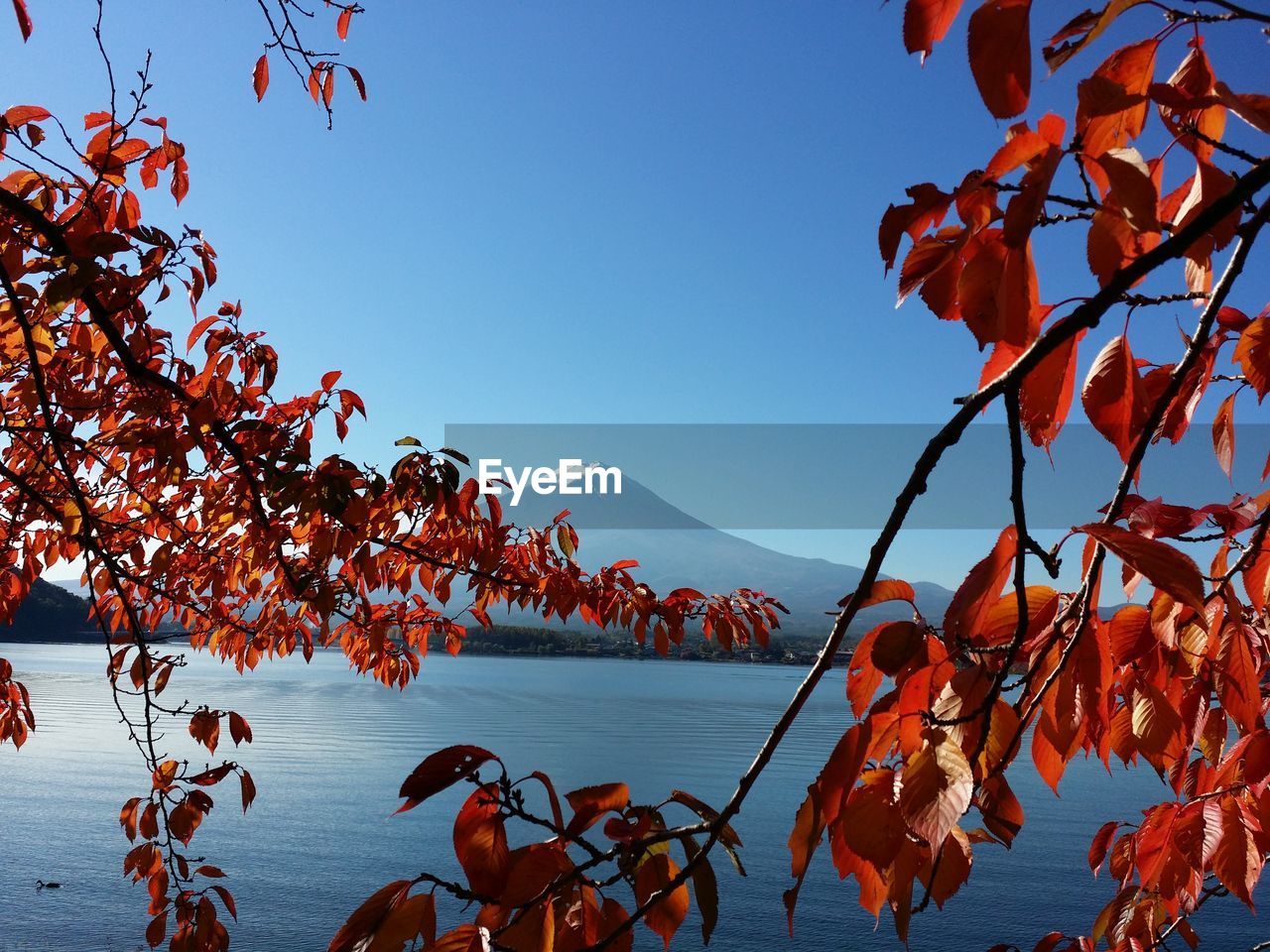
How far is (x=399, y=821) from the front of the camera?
13.7 m

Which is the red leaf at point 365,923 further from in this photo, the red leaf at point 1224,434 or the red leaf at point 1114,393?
the red leaf at point 1224,434

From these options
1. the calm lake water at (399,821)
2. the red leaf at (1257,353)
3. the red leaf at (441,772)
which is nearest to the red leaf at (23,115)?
the red leaf at (441,772)

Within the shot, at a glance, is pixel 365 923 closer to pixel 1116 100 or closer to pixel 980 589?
pixel 980 589

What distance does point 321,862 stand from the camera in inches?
443

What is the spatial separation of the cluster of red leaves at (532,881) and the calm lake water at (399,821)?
8434 mm

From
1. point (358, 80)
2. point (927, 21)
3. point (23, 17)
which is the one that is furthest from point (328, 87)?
point (927, 21)

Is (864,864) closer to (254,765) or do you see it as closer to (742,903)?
(742,903)

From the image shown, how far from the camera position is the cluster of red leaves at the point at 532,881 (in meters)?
0.48

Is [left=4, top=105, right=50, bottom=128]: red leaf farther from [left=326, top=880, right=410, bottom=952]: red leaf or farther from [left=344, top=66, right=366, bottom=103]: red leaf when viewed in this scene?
[left=326, top=880, right=410, bottom=952]: red leaf

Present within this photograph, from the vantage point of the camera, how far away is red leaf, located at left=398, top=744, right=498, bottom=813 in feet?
1.70

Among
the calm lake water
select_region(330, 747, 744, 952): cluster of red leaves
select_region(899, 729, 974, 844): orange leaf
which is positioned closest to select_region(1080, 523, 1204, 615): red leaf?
select_region(899, 729, 974, 844): orange leaf

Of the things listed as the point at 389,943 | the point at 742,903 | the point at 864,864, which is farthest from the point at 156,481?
the point at 742,903

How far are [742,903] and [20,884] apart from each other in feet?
29.0

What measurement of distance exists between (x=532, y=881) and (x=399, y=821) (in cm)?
1471
